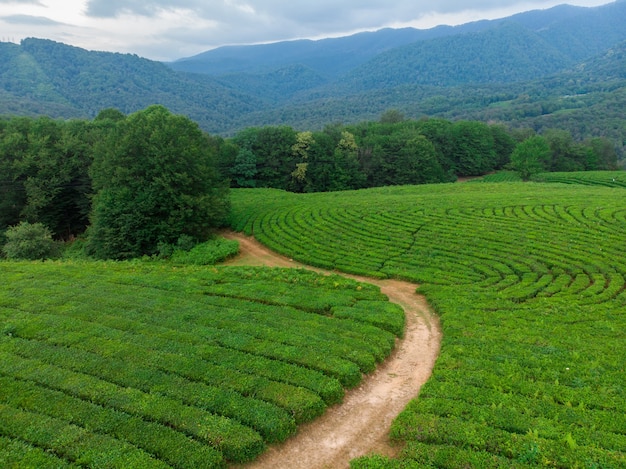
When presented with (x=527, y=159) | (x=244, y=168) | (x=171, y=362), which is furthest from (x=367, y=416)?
(x=527, y=159)

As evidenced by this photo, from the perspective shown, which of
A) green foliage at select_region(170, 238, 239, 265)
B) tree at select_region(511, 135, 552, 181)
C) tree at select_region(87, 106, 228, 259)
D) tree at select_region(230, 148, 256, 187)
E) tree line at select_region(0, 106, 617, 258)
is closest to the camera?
green foliage at select_region(170, 238, 239, 265)

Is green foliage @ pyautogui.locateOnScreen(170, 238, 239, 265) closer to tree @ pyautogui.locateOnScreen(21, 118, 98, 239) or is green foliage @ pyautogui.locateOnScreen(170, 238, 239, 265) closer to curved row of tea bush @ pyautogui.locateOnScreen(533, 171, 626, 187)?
tree @ pyautogui.locateOnScreen(21, 118, 98, 239)

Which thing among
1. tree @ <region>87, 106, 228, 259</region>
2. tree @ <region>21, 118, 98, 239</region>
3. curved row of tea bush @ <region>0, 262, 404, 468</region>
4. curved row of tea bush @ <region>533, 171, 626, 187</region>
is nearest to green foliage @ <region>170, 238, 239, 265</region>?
tree @ <region>87, 106, 228, 259</region>

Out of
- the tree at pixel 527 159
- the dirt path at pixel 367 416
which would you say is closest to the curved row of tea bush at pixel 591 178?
the tree at pixel 527 159

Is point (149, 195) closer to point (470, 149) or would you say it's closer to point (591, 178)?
point (591, 178)

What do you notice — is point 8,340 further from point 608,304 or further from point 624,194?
point 624,194

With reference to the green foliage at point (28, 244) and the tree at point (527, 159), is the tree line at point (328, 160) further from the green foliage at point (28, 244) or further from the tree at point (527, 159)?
the green foliage at point (28, 244)
